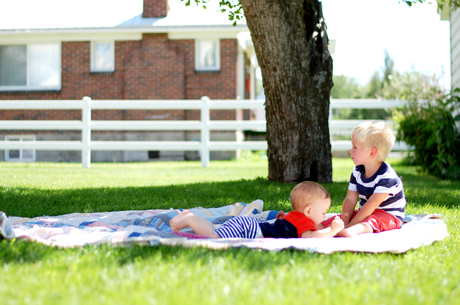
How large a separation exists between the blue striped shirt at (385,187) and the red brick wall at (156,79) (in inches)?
454

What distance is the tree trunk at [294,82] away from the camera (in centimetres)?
546

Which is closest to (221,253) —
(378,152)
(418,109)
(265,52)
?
(378,152)

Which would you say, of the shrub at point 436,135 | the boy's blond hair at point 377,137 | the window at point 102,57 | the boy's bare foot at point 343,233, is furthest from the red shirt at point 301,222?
the window at point 102,57

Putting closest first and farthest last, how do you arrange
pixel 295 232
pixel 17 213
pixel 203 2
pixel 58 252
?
pixel 58 252 → pixel 295 232 → pixel 17 213 → pixel 203 2

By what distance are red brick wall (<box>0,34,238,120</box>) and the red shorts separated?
11.7 metres

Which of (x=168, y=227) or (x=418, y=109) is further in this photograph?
(x=418, y=109)

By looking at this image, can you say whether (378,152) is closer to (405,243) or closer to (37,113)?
(405,243)

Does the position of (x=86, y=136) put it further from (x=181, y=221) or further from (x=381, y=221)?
(x=381, y=221)

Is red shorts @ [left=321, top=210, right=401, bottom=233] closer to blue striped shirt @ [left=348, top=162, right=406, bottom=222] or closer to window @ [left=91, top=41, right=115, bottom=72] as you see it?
blue striped shirt @ [left=348, top=162, right=406, bottom=222]

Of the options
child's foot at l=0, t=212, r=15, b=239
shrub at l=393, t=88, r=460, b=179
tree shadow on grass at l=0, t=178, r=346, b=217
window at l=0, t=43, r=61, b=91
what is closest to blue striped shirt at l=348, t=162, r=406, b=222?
tree shadow on grass at l=0, t=178, r=346, b=217

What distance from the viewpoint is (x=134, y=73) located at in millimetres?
14992

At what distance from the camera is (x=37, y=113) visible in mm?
15242

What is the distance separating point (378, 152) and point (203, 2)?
4.10 m

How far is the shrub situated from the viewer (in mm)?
7488
